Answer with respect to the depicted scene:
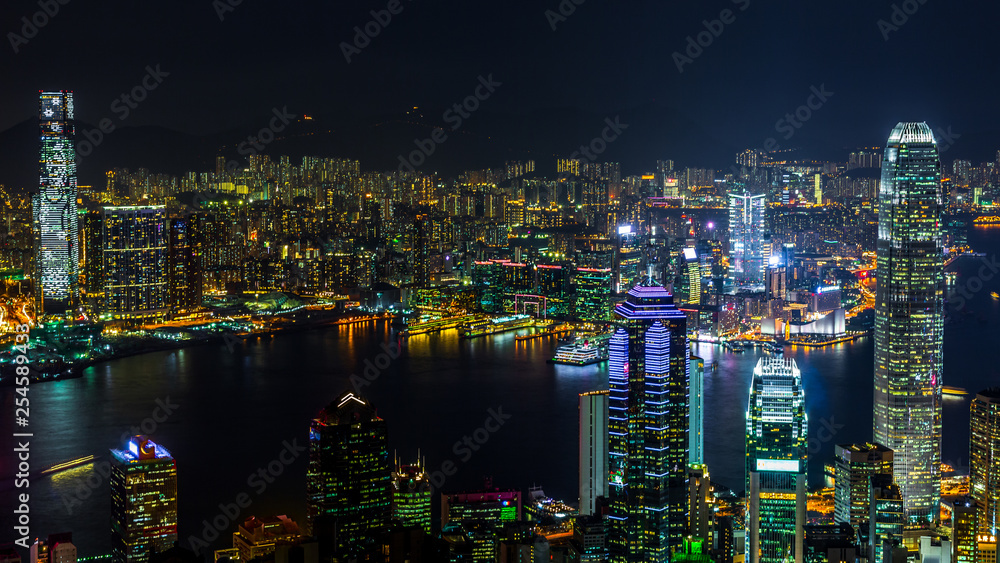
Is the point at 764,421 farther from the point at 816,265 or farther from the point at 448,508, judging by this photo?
the point at 816,265

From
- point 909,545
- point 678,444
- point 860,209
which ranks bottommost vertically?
point 909,545

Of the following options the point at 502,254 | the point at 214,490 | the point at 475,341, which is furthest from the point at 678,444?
the point at 502,254

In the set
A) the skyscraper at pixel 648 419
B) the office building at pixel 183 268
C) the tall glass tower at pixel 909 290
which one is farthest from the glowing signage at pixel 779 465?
the office building at pixel 183 268

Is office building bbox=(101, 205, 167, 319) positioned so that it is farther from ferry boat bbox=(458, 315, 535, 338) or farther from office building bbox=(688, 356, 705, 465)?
office building bbox=(688, 356, 705, 465)

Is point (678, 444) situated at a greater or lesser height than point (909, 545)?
greater

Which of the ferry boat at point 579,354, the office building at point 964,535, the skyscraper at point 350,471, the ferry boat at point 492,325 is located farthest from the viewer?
the ferry boat at point 492,325

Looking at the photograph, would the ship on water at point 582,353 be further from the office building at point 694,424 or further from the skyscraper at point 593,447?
the skyscraper at point 593,447
